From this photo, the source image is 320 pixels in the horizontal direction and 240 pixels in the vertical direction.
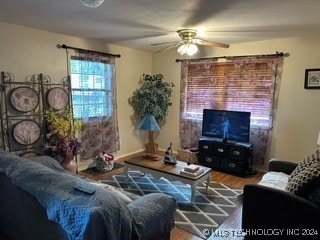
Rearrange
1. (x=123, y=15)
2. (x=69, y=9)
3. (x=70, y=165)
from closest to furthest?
(x=69, y=9), (x=123, y=15), (x=70, y=165)

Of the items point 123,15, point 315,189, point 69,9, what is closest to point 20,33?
point 69,9

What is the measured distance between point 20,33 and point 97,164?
7.81 feet

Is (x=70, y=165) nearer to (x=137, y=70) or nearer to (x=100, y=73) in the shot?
(x=100, y=73)

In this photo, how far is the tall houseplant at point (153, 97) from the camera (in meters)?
4.97

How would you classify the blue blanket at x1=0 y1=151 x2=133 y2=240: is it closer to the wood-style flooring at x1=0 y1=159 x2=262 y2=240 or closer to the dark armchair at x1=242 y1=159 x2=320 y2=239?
the wood-style flooring at x1=0 y1=159 x2=262 y2=240

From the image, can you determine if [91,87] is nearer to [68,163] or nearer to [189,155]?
[68,163]

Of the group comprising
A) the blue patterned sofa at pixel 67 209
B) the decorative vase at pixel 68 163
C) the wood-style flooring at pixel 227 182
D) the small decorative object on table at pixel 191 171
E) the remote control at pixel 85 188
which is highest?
the remote control at pixel 85 188

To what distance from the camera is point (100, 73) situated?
4469 mm

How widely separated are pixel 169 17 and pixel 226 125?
226 cm

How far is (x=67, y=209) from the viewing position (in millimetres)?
1397

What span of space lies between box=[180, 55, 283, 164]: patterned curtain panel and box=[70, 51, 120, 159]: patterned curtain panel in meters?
1.53

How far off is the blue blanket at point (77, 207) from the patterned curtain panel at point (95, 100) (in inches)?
101

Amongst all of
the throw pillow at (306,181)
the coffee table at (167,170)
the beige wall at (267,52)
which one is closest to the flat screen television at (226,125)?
the beige wall at (267,52)

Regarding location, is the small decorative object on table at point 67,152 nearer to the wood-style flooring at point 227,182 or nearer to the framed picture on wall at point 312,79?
the wood-style flooring at point 227,182
